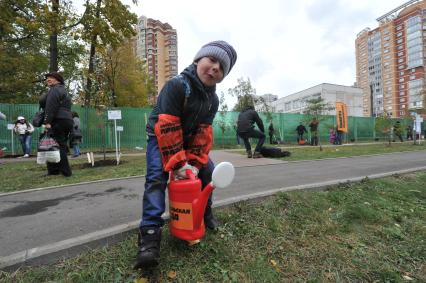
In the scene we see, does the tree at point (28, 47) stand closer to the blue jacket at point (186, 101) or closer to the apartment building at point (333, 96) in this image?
the blue jacket at point (186, 101)

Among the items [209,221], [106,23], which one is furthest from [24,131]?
[209,221]

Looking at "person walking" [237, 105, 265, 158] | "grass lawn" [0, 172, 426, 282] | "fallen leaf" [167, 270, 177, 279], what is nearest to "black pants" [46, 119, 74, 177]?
"grass lawn" [0, 172, 426, 282]

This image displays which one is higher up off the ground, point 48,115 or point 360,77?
point 360,77

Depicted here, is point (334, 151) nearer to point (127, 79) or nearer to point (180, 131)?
point (180, 131)

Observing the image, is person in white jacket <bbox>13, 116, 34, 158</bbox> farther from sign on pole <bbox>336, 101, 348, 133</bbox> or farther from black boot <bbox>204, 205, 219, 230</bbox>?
sign on pole <bbox>336, 101, 348, 133</bbox>

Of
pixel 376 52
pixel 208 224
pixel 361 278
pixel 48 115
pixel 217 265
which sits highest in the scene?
pixel 376 52

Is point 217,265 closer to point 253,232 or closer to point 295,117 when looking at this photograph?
point 253,232

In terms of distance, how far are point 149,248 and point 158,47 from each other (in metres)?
82.6

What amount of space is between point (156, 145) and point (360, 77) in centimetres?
11524

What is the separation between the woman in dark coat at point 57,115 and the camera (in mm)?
4941

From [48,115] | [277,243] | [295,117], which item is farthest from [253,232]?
[295,117]

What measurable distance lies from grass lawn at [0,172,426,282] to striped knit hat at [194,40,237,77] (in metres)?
1.47

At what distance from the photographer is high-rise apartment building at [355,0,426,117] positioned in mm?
80688

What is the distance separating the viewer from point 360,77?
328 ft
